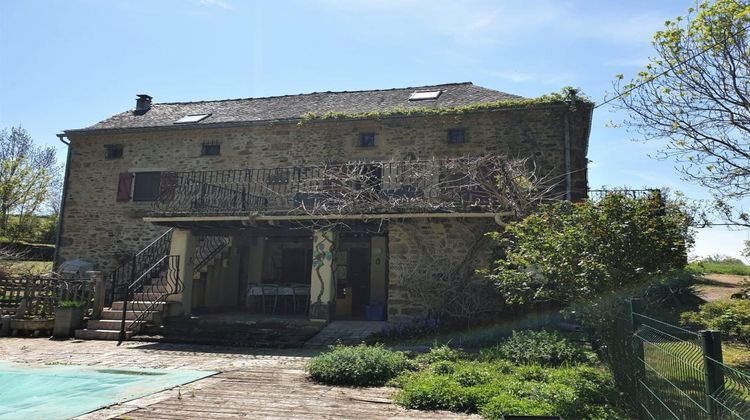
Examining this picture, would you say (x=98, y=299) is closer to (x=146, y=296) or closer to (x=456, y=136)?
(x=146, y=296)

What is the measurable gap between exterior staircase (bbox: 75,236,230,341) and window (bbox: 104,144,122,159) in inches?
197

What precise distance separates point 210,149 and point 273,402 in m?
11.6

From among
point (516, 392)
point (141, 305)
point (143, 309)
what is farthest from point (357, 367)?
point (141, 305)

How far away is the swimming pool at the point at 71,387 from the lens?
4.85m

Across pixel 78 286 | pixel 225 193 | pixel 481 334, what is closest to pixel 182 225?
pixel 225 193

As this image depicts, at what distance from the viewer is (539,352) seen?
6945 millimetres

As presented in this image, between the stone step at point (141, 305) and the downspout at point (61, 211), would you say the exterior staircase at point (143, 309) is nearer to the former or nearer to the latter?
the stone step at point (141, 305)

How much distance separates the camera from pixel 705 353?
2.70m

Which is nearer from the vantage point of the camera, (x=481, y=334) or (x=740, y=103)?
(x=740, y=103)

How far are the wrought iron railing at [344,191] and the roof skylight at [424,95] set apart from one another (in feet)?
9.78

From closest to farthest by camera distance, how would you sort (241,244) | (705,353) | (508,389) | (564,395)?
(705,353)
(564,395)
(508,389)
(241,244)

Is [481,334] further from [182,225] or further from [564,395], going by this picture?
[182,225]

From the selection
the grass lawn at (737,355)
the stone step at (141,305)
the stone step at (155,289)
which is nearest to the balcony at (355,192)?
the stone step at (155,289)

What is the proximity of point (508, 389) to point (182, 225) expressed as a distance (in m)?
9.22
